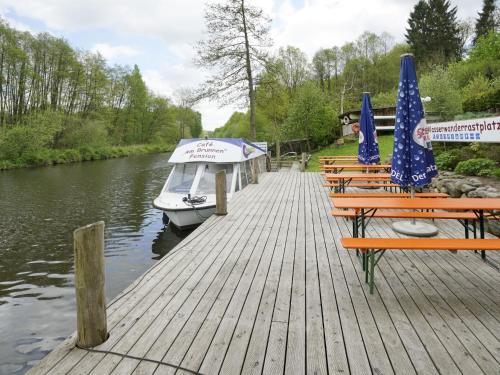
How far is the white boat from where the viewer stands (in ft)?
32.3

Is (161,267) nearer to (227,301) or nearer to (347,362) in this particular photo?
(227,301)

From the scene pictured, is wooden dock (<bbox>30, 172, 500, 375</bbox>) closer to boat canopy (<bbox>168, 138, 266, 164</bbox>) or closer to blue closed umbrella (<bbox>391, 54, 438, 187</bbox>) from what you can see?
blue closed umbrella (<bbox>391, 54, 438, 187</bbox>)

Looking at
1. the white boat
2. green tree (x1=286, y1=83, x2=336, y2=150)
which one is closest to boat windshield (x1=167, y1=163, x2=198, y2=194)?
the white boat

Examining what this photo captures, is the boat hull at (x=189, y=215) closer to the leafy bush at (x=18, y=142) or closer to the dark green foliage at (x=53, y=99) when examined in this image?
the dark green foliage at (x=53, y=99)

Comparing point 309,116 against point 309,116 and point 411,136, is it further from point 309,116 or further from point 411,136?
point 411,136

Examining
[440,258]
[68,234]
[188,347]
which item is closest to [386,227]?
[440,258]

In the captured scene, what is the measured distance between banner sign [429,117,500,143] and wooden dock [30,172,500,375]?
2964 millimetres

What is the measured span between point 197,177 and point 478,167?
26.9ft

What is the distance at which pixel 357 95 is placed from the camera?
160 ft

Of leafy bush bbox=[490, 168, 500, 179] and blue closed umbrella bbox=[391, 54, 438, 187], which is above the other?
blue closed umbrella bbox=[391, 54, 438, 187]

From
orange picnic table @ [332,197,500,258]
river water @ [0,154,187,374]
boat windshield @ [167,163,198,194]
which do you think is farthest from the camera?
boat windshield @ [167,163,198,194]

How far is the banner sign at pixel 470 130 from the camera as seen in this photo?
6.87m

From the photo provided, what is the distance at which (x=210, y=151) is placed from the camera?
11906 mm

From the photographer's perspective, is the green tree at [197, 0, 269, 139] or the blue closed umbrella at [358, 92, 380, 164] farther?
the green tree at [197, 0, 269, 139]
